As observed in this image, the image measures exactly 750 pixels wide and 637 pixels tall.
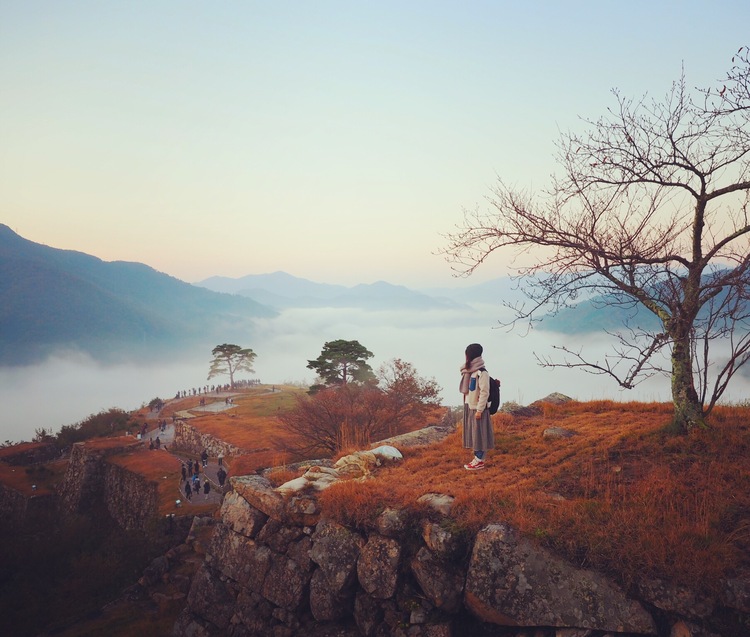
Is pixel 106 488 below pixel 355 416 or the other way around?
below

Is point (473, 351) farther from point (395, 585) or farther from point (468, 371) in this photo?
point (395, 585)

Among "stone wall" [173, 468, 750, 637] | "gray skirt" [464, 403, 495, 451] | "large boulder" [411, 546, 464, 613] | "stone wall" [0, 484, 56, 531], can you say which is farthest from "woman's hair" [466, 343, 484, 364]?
"stone wall" [0, 484, 56, 531]

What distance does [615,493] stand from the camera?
7.04m

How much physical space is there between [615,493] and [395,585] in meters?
4.04

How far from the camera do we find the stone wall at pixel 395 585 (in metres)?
5.85

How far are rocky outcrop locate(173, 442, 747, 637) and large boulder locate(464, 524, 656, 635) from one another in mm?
14

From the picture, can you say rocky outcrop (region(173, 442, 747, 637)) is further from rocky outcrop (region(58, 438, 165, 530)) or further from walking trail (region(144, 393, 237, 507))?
rocky outcrop (region(58, 438, 165, 530))

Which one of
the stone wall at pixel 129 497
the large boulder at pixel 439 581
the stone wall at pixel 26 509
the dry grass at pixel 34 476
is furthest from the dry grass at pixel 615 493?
the dry grass at pixel 34 476

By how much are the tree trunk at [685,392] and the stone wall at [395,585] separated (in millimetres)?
4091

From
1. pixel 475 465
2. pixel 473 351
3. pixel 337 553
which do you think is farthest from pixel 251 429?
pixel 473 351

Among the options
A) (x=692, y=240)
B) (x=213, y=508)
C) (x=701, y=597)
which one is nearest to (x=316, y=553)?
(x=701, y=597)

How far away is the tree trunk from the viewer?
28.2 feet

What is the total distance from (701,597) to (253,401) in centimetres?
6121

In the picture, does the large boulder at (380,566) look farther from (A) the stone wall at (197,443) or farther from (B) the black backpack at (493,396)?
(A) the stone wall at (197,443)
